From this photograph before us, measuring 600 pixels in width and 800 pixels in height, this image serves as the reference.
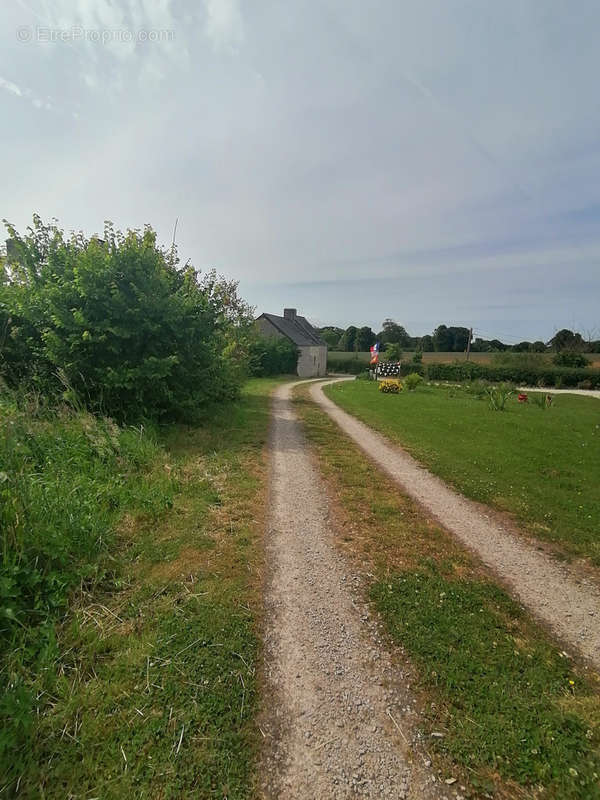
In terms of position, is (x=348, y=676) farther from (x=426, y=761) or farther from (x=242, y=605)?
(x=242, y=605)

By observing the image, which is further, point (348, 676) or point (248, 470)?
point (248, 470)

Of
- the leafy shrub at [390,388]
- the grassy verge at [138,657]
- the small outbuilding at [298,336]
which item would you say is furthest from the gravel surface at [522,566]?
the small outbuilding at [298,336]

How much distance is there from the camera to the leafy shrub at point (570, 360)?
4109 centimetres

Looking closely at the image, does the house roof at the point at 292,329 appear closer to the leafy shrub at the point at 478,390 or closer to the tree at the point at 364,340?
the leafy shrub at the point at 478,390

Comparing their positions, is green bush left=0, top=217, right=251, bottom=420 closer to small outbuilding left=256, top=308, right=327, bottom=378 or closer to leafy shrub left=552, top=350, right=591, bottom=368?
small outbuilding left=256, top=308, right=327, bottom=378

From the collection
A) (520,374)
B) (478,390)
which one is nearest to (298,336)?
(478,390)

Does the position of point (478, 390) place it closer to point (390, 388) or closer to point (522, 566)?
point (390, 388)

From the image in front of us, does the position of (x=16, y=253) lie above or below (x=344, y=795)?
above

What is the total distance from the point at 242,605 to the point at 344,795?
142cm

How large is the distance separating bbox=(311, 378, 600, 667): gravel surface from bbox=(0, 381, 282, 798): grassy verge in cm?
253

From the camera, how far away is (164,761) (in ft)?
5.81

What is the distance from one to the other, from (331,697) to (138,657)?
1305 mm

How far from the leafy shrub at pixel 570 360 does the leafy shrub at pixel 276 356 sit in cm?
3136

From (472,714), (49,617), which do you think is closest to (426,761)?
(472,714)
